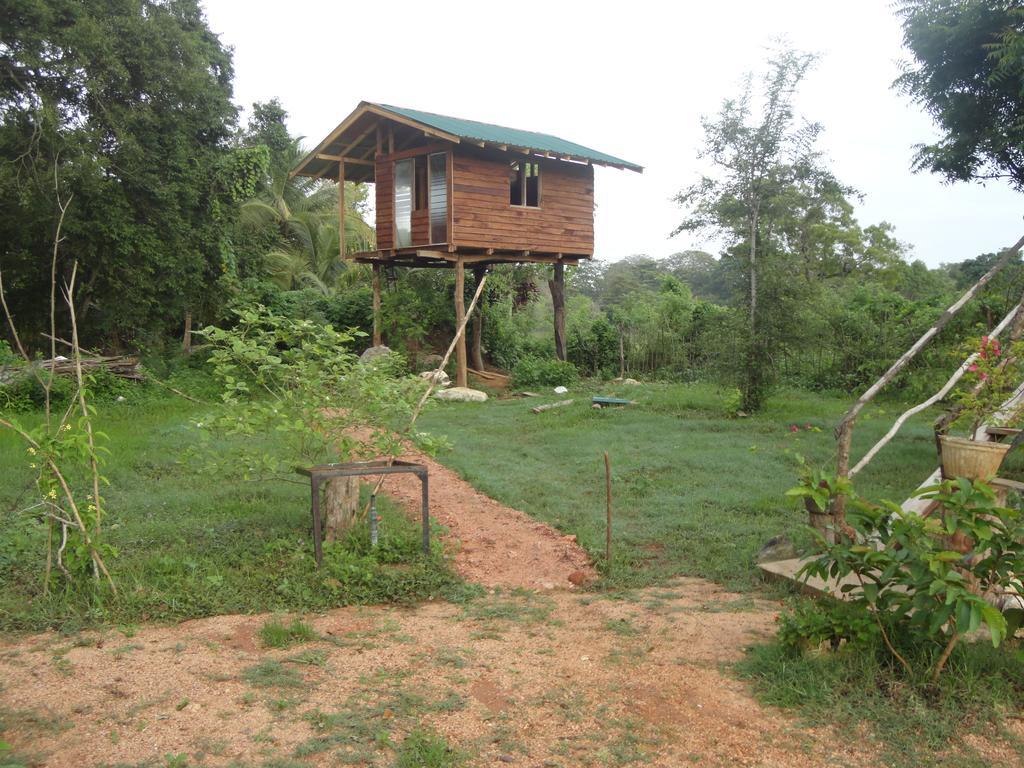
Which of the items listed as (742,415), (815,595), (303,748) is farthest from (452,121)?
(303,748)

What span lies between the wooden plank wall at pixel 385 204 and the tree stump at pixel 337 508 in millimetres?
12278

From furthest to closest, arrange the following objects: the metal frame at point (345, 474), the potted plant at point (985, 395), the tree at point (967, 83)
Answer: the tree at point (967, 83) < the potted plant at point (985, 395) < the metal frame at point (345, 474)

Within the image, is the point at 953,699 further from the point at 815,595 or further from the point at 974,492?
the point at 815,595

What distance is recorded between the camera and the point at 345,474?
5594mm

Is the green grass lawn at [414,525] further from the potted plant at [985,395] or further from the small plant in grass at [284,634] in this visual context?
the potted plant at [985,395]

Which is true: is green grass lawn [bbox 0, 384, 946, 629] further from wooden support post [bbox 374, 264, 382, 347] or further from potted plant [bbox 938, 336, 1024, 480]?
wooden support post [bbox 374, 264, 382, 347]

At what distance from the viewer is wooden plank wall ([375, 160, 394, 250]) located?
17.5m

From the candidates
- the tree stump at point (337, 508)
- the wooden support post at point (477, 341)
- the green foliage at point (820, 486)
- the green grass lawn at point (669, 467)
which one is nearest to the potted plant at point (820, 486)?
the green foliage at point (820, 486)

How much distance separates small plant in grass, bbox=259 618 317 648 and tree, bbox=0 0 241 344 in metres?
10.9

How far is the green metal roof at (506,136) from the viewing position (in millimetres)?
16203

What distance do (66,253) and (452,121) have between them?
8.28m

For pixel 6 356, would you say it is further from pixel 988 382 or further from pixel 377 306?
pixel 988 382

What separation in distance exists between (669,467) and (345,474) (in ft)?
16.0

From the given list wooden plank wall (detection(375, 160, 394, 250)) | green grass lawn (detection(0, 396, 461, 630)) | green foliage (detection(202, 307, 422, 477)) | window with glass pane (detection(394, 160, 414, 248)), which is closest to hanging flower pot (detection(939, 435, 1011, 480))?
green grass lawn (detection(0, 396, 461, 630))
